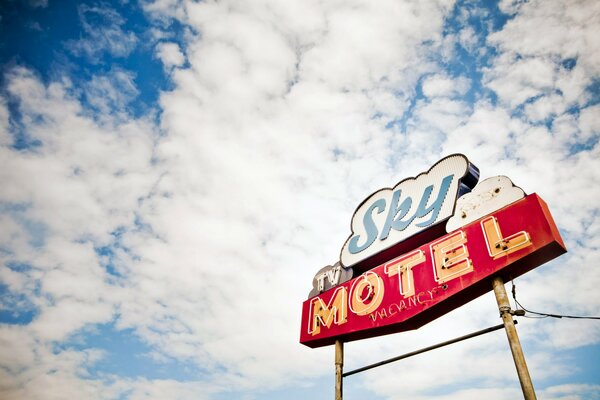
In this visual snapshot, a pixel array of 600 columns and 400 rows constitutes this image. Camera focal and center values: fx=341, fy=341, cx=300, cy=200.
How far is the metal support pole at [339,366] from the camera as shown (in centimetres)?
684

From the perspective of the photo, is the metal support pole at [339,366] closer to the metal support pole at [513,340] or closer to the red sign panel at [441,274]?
the red sign panel at [441,274]

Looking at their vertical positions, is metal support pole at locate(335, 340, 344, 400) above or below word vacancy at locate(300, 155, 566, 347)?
below

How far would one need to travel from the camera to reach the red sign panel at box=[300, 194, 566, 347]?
5.17 meters

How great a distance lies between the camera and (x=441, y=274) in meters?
6.06

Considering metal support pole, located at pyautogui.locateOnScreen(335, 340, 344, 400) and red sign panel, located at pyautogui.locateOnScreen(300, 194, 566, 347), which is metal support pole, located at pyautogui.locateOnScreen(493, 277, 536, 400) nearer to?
red sign panel, located at pyautogui.locateOnScreen(300, 194, 566, 347)

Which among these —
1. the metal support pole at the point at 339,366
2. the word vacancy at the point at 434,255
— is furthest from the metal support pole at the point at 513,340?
the metal support pole at the point at 339,366

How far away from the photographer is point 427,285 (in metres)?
6.17

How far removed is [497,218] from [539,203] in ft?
2.11

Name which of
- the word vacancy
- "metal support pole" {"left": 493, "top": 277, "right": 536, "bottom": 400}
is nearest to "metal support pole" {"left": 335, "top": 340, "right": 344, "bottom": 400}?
the word vacancy

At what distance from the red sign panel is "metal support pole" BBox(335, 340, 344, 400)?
176 mm

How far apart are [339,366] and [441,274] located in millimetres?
2976

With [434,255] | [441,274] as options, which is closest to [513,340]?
[441,274]

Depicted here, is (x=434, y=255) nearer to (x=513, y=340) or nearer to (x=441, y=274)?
(x=441, y=274)

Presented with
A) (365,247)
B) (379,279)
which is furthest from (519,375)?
(365,247)
